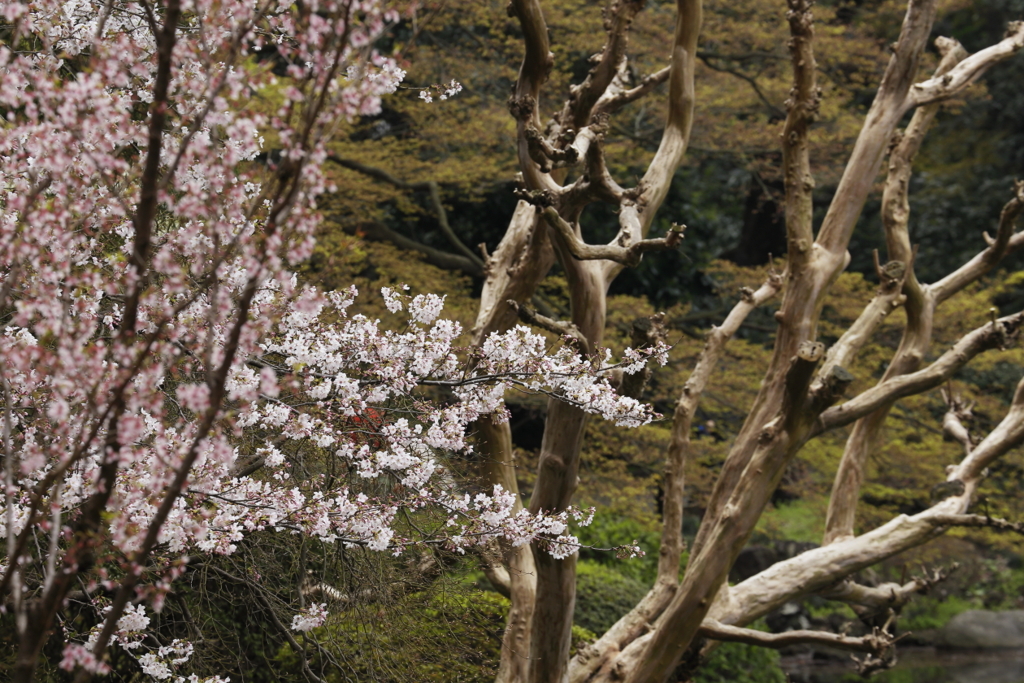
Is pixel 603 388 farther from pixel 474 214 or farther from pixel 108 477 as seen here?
pixel 474 214

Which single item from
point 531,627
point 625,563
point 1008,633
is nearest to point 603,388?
point 531,627

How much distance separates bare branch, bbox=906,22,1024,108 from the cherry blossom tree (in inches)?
115

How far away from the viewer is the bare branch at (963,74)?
502cm

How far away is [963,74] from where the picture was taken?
514 centimetres

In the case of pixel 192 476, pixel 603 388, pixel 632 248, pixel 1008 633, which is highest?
pixel 1008 633

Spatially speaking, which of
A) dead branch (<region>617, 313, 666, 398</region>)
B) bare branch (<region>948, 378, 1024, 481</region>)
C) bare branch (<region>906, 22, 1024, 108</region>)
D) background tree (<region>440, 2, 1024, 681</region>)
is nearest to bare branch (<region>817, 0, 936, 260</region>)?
background tree (<region>440, 2, 1024, 681</region>)

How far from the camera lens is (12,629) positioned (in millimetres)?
3396

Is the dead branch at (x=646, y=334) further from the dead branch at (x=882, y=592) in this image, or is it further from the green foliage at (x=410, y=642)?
the dead branch at (x=882, y=592)

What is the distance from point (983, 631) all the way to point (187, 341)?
10814 millimetres

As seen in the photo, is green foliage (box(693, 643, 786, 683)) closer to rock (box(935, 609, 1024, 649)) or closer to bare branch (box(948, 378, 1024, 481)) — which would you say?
bare branch (box(948, 378, 1024, 481))

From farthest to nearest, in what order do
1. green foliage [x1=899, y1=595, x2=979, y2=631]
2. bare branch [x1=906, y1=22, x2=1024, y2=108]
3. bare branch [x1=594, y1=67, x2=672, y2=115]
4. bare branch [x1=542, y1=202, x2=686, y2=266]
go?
1. green foliage [x1=899, y1=595, x2=979, y2=631]
2. bare branch [x1=906, y1=22, x2=1024, y2=108]
3. bare branch [x1=594, y1=67, x2=672, y2=115]
4. bare branch [x1=542, y1=202, x2=686, y2=266]

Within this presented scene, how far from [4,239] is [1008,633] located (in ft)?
37.3

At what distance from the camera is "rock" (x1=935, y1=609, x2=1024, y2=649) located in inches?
411

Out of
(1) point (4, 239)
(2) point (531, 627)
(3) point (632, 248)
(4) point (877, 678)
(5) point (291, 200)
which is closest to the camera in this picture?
(5) point (291, 200)
